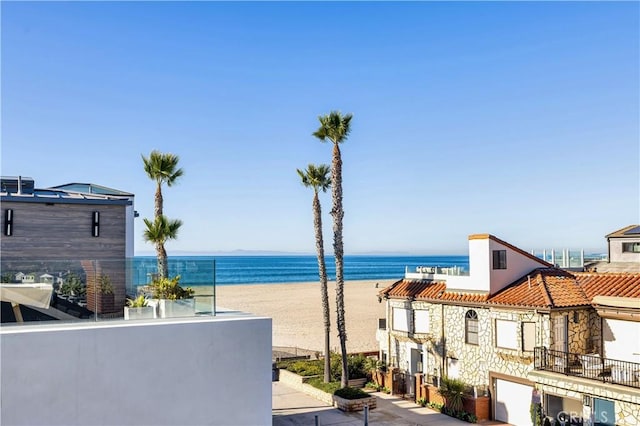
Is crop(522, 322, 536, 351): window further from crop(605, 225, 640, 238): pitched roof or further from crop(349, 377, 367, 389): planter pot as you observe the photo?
crop(605, 225, 640, 238): pitched roof

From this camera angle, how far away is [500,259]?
Answer: 24.2m

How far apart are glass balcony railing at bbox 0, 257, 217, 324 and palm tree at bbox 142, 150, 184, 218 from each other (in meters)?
10.6

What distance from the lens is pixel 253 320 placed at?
1212cm

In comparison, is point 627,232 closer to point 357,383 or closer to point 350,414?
point 357,383

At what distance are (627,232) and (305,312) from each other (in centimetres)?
3261

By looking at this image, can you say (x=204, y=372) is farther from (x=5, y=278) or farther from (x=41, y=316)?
(x=5, y=278)

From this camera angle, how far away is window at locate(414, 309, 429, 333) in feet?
85.7

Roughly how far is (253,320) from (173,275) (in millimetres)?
2454

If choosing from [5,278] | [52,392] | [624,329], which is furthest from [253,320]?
[624,329]

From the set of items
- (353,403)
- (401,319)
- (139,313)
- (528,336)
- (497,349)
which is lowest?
(353,403)

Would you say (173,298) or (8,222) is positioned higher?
(8,222)

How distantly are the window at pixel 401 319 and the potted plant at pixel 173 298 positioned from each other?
16484mm

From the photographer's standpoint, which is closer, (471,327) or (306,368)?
(471,327)

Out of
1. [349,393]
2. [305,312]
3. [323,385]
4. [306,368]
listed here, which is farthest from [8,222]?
[305,312]
